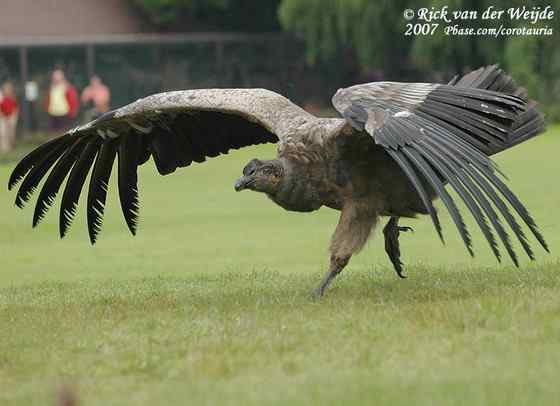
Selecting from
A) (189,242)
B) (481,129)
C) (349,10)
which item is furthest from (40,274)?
(349,10)

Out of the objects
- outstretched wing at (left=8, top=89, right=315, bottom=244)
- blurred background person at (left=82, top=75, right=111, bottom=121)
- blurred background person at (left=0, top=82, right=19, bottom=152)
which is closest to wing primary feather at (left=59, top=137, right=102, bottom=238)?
outstretched wing at (left=8, top=89, right=315, bottom=244)

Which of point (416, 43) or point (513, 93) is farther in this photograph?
point (416, 43)

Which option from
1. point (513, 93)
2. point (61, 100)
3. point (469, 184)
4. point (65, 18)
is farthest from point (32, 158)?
point (65, 18)

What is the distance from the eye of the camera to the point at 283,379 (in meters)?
6.76

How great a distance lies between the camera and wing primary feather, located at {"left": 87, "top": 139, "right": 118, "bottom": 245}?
36.8ft

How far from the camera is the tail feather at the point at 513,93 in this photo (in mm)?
9797

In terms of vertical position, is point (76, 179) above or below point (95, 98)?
above

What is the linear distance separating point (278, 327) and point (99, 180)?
11.3ft

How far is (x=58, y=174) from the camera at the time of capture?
11.1 meters

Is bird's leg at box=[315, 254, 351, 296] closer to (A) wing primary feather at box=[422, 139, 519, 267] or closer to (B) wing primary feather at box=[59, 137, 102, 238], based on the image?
(A) wing primary feather at box=[422, 139, 519, 267]

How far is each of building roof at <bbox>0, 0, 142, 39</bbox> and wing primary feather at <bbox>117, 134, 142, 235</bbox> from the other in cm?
2773

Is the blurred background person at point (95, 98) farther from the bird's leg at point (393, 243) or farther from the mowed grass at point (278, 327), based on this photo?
the bird's leg at point (393, 243)

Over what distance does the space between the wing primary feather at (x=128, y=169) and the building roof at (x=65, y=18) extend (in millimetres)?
27730

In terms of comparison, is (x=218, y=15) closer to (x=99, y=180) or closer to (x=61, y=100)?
(x=61, y=100)
